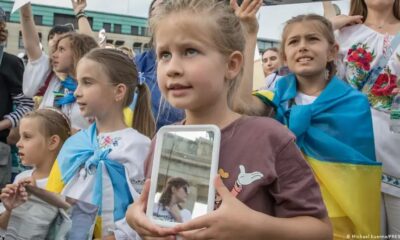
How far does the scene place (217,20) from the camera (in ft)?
5.18

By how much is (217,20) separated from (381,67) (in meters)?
1.30

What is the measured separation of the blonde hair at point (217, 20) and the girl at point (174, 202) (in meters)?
0.46

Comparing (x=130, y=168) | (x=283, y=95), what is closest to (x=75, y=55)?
(x=130, y=168)

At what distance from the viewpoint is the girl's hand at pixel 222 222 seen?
1.26m

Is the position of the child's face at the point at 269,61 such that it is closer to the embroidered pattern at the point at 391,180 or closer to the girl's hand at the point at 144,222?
the embroidered pattern at the point at 391,180

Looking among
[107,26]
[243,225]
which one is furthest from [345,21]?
[107,26]

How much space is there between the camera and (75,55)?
3498 millimetres

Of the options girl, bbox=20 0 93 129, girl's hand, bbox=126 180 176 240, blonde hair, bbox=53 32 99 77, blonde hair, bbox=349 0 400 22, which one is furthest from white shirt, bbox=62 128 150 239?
blonde hair, bbox=349 0 400 22

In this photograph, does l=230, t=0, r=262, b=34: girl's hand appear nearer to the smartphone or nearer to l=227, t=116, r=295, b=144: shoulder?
l=227, t=116, r=295, b=144: shoulder

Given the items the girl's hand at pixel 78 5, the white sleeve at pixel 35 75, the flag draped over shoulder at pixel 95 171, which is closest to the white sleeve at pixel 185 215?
the flag draped over shoulder at pixel 95 171

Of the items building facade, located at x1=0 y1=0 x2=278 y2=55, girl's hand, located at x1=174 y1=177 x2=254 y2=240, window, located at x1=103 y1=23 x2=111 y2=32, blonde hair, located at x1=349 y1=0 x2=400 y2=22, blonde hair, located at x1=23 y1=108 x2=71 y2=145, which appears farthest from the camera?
window, located at x1=103 y1=23 x2=111 y2=32

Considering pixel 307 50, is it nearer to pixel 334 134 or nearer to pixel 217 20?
pixel 334 134

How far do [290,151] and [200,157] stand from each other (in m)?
0.31

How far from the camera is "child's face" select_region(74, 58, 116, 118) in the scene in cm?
260
